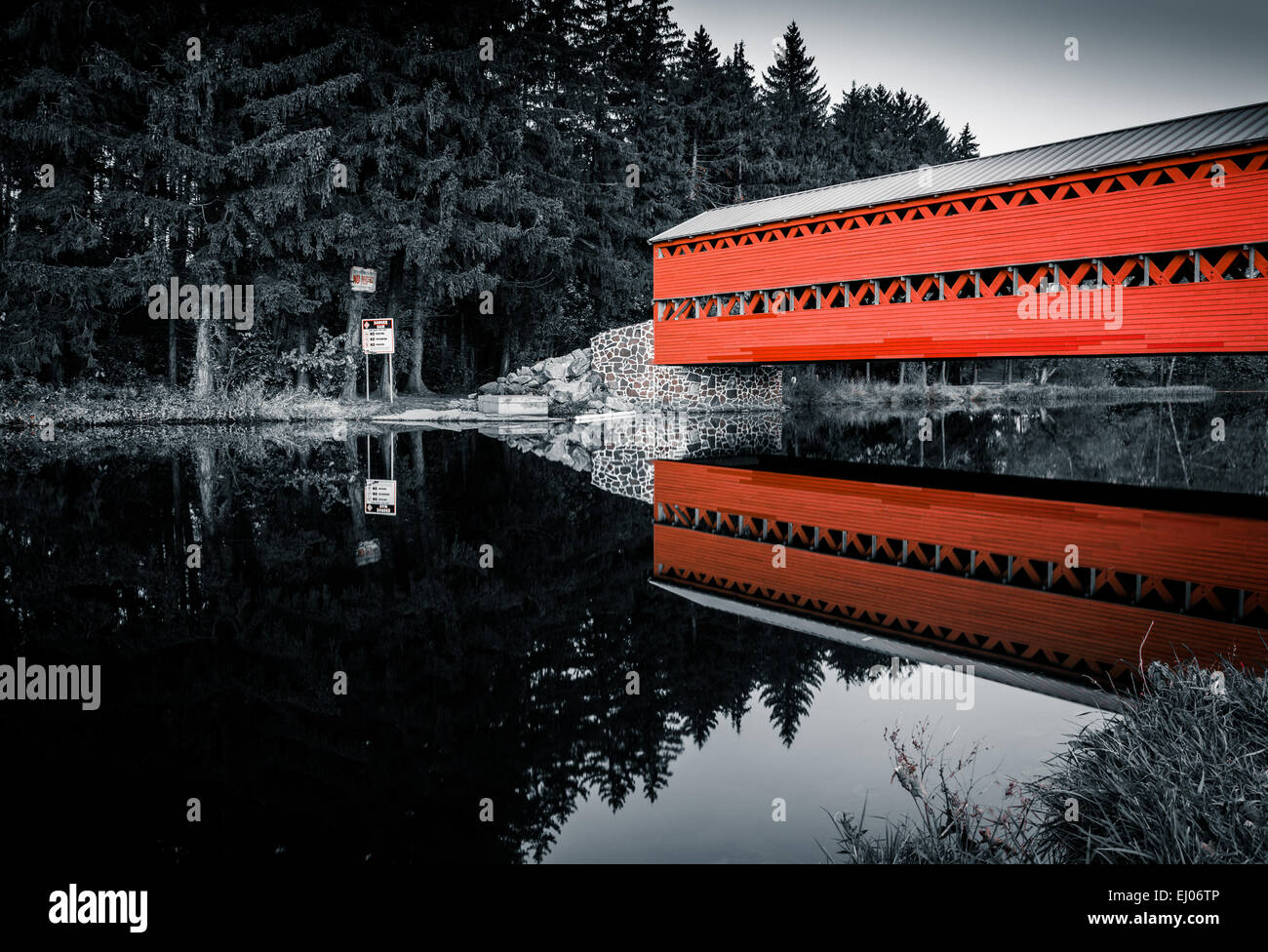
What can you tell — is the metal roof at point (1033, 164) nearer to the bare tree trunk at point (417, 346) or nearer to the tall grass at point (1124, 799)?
the bare tree trunk at point (417, 346)

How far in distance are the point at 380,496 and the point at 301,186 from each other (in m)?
16.3

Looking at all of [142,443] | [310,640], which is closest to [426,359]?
[142,443]

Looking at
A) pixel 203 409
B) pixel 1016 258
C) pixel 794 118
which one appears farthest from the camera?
pixel 794 118


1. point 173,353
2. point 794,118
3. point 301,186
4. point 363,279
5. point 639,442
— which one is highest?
point 794,118

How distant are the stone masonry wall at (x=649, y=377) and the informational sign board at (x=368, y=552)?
2139 cm

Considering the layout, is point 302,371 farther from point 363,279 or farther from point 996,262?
point 996,262

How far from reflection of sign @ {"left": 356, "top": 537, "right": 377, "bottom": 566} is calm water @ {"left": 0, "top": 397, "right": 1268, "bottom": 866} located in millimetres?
38

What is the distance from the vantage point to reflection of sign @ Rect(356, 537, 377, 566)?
7.06m

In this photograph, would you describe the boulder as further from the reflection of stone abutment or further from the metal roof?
the metal roof

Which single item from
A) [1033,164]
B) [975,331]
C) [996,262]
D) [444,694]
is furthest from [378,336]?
[444,694]

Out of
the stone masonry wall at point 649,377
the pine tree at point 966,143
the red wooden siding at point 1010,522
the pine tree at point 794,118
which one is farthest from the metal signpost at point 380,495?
the pine tree at point 966,143

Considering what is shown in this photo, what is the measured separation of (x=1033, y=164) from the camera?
18953 mm
